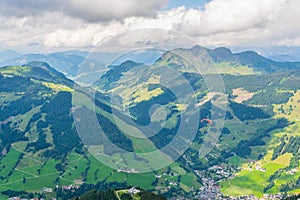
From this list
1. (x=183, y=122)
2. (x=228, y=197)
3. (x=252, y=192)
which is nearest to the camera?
(x=183, y=122)

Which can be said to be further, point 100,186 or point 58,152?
point 58,152

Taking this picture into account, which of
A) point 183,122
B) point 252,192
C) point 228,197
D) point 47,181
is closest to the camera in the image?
point 183,122

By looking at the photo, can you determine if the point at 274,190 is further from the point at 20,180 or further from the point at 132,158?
the point at 20,180

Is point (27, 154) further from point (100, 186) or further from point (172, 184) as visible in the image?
point (172, 184)

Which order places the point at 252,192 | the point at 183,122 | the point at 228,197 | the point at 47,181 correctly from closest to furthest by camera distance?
the point at 183,122 → the point at 47,181 → the point at 228,197 → the point at 252,192

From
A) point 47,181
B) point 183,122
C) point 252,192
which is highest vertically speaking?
point 183,122

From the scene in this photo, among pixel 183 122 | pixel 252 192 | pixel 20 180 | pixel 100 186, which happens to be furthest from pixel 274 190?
pixel 183 122

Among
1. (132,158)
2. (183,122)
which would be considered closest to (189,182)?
(132,158)

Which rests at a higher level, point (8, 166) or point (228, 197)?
point (8, 166)

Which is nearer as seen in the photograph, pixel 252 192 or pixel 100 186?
pixel 100 186
